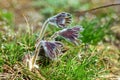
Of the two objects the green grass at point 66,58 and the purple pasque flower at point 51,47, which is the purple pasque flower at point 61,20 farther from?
the green grass at point 66,58

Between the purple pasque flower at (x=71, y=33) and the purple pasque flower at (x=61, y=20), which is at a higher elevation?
the purple pasque flower at (x=61, y=20)

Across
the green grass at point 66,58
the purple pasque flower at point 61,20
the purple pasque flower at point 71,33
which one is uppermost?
the purple pasque flower at point 61,20

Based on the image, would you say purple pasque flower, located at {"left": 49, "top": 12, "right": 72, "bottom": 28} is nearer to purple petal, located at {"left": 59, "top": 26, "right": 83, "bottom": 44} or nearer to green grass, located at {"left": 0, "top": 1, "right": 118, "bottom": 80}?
purple petal, located at {"left": 59, "top": 26, "right": 83, "bottom": 44}

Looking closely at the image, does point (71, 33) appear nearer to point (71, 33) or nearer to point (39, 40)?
point (71, 33)

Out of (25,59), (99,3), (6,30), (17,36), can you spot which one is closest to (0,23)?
(6,30)

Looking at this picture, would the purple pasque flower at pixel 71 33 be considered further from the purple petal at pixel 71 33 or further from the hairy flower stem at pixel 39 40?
the hairy flower stem at pixel 39 40

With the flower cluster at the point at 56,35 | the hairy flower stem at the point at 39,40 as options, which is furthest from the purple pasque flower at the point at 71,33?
the hairy flower stem at the point at 39,40

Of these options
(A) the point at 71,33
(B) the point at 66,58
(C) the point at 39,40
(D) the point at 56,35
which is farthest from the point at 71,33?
(B) the point at 66,58

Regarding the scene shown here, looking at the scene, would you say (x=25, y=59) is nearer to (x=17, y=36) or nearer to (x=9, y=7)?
(x=17, y=36)
